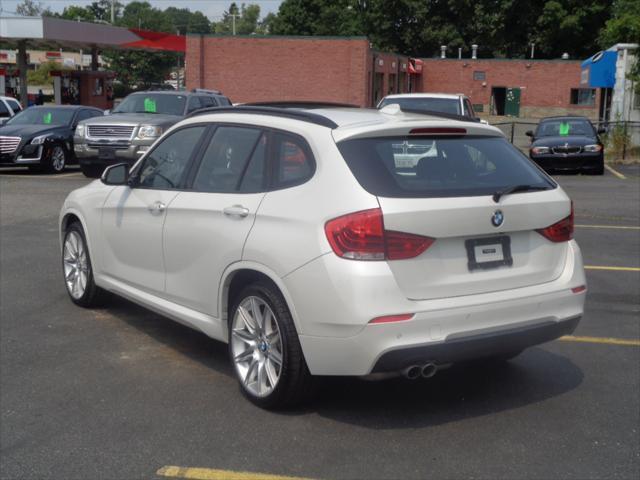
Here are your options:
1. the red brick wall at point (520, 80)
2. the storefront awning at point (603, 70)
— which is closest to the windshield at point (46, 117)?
the storefront awning at point (603, 70)

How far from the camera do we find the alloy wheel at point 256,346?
202 inches

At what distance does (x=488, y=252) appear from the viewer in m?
4.96

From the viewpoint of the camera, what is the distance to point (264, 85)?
46.2 m

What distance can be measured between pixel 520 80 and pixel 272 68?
25.7 m

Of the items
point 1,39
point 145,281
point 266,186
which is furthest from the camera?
point 1,39

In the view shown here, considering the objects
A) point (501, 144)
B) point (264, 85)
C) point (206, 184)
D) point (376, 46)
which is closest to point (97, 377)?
point (206, 184)

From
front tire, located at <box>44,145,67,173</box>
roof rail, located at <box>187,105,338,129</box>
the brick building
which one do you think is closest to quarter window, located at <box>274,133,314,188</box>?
roof rail, located at <box>187,105,338,129</box>

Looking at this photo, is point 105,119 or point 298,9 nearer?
point 105,119

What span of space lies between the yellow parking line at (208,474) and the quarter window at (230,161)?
5.85 feet

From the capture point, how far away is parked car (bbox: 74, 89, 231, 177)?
18656mm

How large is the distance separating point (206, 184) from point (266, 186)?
0.71 metres

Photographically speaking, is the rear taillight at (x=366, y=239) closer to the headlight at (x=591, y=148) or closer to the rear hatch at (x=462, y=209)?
the rear hatch at (x=462, y=209)

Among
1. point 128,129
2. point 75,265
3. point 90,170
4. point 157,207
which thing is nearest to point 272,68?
point 90,170

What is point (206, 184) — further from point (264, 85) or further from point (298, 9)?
point (298, 9)
